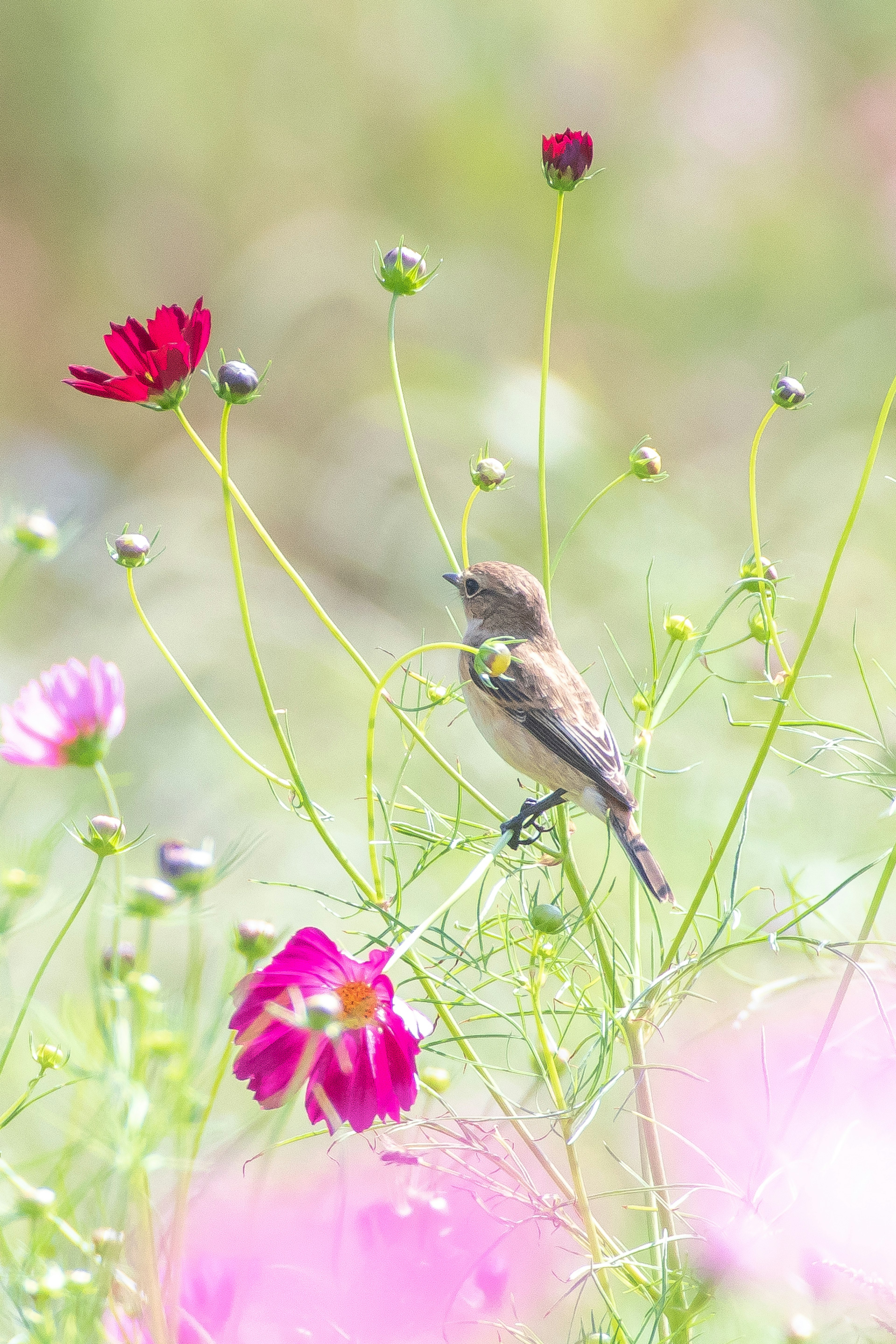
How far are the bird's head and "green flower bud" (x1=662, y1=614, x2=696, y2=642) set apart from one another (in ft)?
0.89

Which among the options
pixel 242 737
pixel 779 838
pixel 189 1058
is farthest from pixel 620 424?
pixel 189 1058

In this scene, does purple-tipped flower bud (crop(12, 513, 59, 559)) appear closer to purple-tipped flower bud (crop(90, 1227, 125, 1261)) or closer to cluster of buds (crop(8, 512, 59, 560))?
cluster of buds (crop(8, 512, 59, 560))

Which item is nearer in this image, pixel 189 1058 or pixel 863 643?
pixel 189 1058

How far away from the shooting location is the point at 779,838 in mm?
1211

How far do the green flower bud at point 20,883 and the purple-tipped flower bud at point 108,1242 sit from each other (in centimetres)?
11

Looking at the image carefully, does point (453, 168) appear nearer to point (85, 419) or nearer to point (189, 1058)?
point (85, 419)

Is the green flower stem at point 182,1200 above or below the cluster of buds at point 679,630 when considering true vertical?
below

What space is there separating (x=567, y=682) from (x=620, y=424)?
1.55 metres

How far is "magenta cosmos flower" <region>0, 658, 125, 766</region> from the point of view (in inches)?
15.0

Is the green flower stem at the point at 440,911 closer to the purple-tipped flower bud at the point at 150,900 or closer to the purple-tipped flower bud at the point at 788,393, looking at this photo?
the purple-tipped flower bud at the point at 150,900

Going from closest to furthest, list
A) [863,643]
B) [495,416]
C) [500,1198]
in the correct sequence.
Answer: [500,1198] < [863,643] < [495,416]

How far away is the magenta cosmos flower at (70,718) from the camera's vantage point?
0.38 metres

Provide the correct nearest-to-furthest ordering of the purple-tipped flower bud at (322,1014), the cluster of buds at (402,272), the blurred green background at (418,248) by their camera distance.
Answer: the purple-tipped flower bud at (322,1014) < the cluster of buds at (402,272) < the blurred green background at (418,248)

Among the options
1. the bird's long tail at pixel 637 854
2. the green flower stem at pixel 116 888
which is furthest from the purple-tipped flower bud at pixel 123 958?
the bird's long tail at pixel 637 854
